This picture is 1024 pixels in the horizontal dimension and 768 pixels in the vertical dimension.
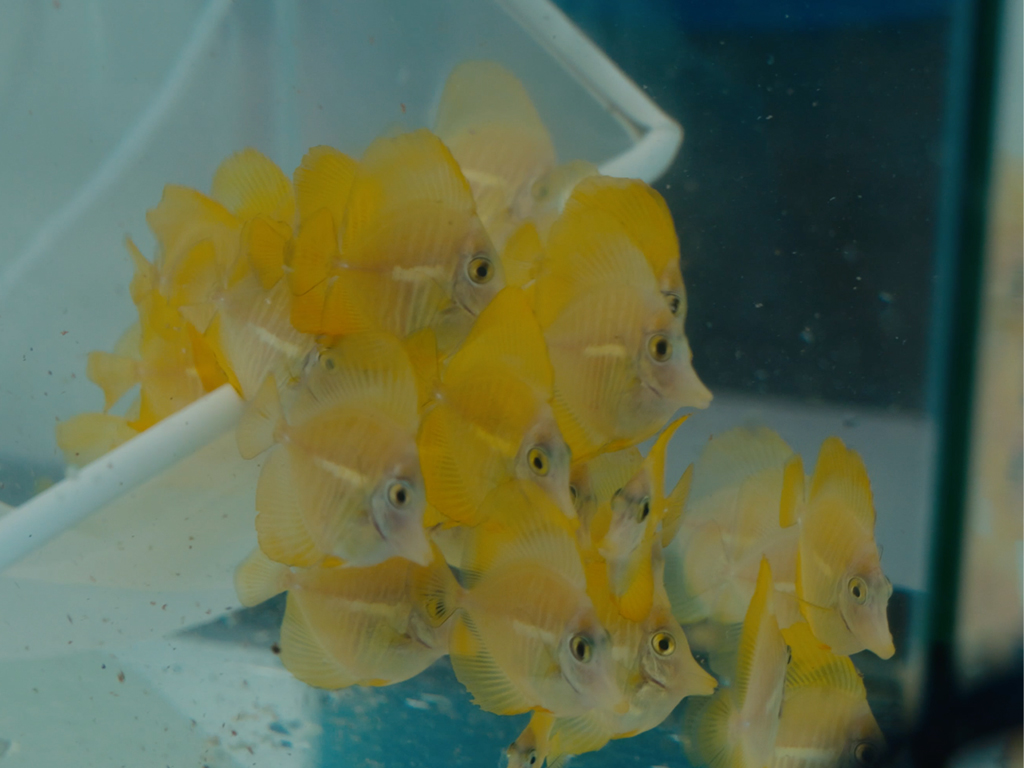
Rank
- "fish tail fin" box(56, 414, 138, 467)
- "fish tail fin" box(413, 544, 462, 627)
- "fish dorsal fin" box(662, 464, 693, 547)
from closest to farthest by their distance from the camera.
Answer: "fish tail fin" box(413, 544, 462, 627) < "fish dorsal fin" box(662, 464, 693, 547) < "fish tail fin" box(56, 414, 138, 467)

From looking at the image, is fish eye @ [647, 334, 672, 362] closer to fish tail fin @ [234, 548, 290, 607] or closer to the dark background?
fish tail fin @ [234, 548, 290, 607]

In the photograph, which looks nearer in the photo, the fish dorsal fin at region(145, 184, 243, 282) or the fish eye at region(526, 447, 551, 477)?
the fish eye at region(526, 447, 551, 477)

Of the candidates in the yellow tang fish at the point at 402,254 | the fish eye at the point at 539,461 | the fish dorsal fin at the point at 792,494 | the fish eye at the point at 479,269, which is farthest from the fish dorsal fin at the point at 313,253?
the fish dorsal fin at the point at 792,494

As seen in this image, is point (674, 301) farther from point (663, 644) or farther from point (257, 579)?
point (257, 579)

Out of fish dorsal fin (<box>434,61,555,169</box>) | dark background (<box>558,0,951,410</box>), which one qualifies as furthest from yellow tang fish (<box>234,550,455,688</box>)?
dark background (<box>558,0,951,410</box>)

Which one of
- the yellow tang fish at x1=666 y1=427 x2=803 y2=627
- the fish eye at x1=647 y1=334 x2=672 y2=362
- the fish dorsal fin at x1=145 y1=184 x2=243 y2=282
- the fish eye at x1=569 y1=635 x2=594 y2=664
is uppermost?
the fish dorsal fin at x1=145 y1=184 x2=243 y2=282

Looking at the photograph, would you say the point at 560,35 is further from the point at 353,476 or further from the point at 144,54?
the point at 353,476

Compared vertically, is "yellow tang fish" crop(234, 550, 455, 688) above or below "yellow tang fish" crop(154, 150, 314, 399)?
below
